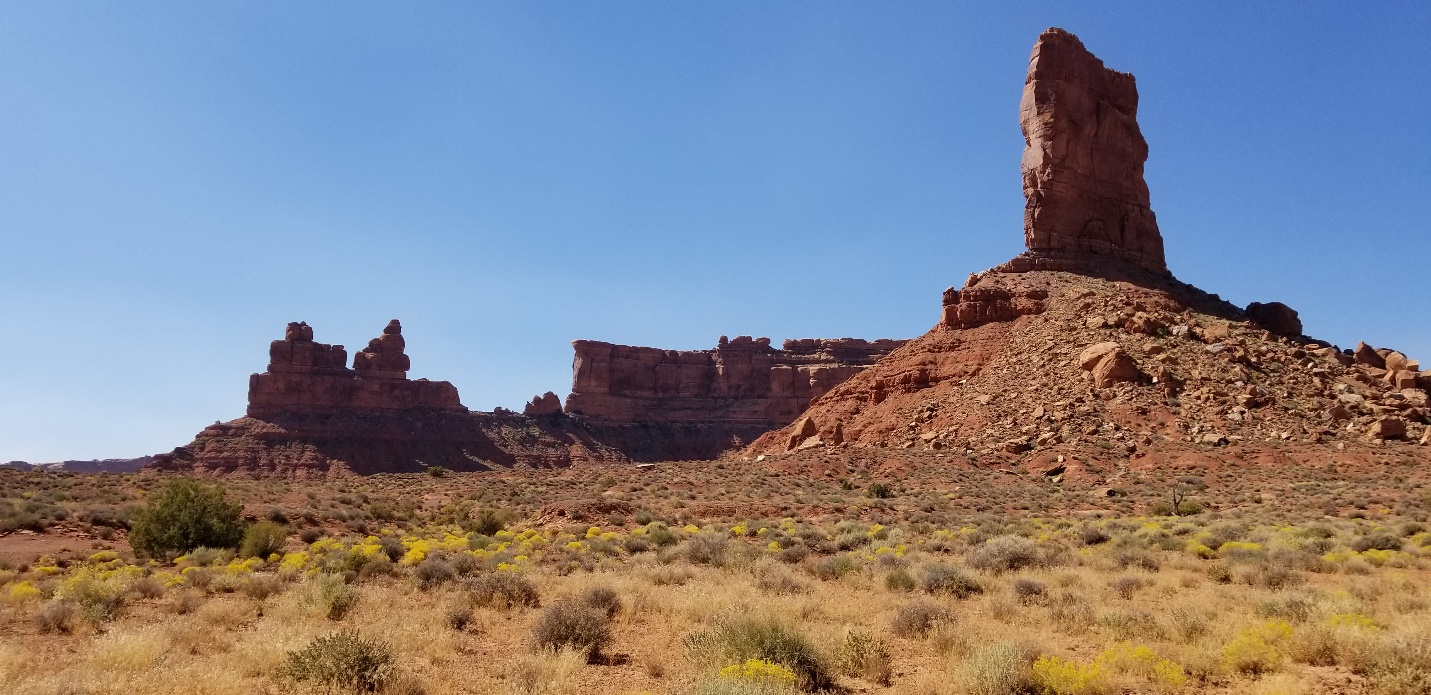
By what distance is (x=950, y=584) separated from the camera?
39.2 ft

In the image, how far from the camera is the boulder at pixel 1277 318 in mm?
51375

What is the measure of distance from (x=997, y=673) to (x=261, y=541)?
18070mm

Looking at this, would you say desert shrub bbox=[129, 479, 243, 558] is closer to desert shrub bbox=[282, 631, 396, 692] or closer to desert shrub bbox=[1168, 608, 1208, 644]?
desert shrub bbox=[282, 631, 396, 692]

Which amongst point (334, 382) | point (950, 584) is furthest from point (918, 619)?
point (334, 382)

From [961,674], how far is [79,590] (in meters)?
12.3

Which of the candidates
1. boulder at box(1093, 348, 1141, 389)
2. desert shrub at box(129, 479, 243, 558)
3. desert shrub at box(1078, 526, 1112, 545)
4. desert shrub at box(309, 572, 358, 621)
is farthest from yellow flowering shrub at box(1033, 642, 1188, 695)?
boulder at box(1093, 348, 1141, 389)

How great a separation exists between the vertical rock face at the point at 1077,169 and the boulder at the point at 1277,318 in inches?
288

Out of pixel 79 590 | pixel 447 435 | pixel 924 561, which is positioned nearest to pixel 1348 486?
pixel 924 561

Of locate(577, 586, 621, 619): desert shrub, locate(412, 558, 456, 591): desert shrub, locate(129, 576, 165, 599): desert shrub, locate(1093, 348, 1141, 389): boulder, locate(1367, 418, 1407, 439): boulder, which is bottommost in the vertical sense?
locate(577, 586, 621, 619): desert shrub

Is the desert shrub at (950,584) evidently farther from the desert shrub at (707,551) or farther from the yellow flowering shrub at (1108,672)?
the desert shrub at (707,551)

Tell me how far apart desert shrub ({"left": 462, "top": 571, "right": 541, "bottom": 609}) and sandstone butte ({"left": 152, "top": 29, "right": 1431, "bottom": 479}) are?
27.6 metres

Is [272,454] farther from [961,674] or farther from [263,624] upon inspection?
[961,674]

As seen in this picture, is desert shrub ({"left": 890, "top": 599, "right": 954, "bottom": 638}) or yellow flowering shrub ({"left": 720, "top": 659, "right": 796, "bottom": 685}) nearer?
yellow flowering shrub ({"left": 720, "top": 659, "right": 796, "bottom": 685})

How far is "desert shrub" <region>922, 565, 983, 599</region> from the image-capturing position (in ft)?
38.8
